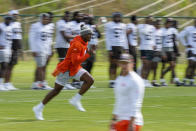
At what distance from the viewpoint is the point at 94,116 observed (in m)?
12.2

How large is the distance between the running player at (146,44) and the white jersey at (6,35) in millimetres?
4549

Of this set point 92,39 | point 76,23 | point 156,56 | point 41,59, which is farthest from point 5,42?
point 156,56

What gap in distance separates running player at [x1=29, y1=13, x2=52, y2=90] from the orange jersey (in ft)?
18.9

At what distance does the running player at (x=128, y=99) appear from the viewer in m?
7.91

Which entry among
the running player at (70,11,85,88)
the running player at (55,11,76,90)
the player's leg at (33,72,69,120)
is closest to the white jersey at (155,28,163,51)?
the running player at (70,11,85,88)

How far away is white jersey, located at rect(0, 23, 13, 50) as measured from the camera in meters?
17.6

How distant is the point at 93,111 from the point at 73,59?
141cm

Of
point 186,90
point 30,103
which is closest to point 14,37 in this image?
point 30,103

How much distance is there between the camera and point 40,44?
59.5 ft

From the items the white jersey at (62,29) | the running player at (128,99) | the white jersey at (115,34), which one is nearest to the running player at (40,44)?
the white jersey at (62,29)

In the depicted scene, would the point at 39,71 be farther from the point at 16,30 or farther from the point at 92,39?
the point at 92,39

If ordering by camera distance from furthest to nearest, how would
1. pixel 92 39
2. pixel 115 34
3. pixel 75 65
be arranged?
pixel 115 34
pixel 92 39
pixel 75 65

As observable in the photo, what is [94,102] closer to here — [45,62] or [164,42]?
[45,62]

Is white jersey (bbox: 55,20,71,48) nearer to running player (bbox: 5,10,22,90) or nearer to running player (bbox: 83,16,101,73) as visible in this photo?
running player (bbox: 83,16,101,73)
